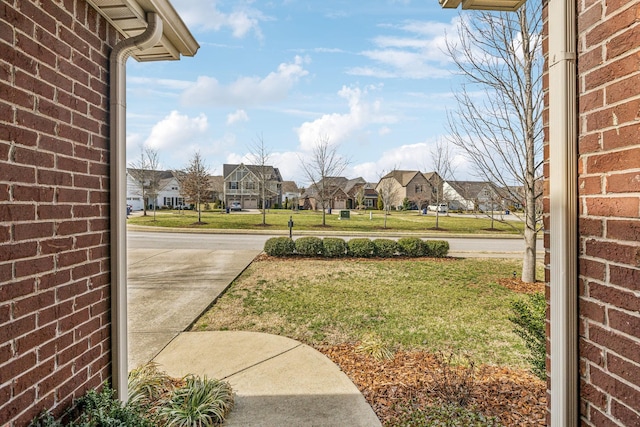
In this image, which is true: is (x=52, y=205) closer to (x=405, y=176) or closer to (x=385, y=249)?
(x=385, y=249)

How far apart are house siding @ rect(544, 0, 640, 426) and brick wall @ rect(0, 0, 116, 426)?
99.6 inches

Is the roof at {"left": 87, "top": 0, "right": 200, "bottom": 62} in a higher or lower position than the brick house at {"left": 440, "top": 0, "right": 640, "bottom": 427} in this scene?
higher

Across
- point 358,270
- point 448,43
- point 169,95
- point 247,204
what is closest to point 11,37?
point 169,95

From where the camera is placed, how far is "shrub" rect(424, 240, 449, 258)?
37.8 feet

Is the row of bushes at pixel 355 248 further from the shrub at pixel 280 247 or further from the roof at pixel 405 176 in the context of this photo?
the roof at pixel 405 176

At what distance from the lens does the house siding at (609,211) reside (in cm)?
126

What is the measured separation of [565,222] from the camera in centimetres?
156

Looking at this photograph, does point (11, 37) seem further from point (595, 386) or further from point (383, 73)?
point (383, 73)

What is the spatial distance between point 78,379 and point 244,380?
1.73m

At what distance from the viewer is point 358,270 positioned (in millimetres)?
9500

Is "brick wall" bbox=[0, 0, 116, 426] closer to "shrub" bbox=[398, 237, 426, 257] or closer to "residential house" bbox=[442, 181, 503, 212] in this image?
"residential house" bbox=[442, 181, 503, 212]

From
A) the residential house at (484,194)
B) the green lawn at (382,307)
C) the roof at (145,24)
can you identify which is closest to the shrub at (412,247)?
the green lawn at (382,307)

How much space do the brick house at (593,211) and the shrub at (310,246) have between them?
9.76m

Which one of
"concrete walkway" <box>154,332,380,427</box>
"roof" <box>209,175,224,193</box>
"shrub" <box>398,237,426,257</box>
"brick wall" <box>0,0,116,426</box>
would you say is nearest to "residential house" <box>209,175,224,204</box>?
"roof" <box>209,175,224,193</box>
